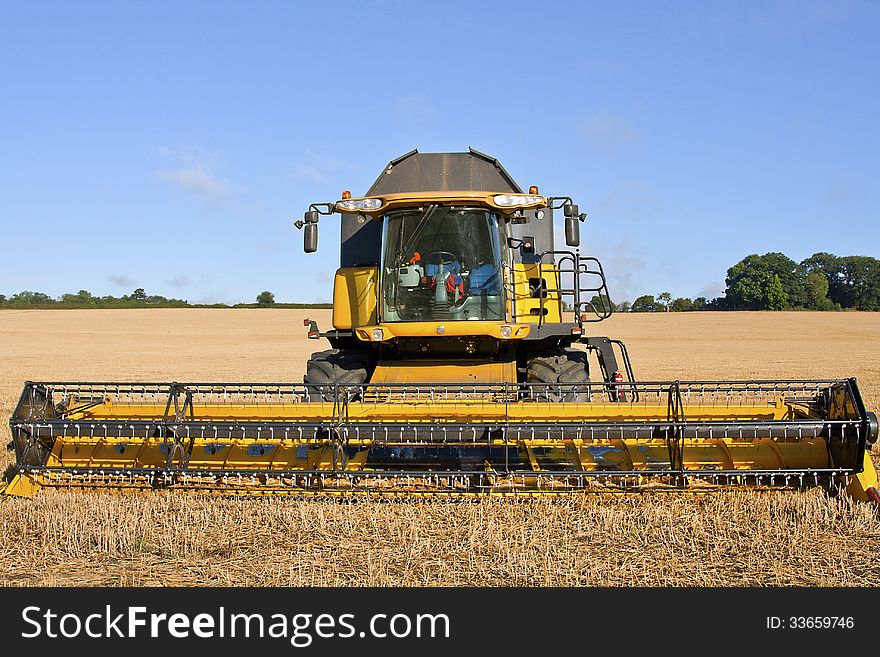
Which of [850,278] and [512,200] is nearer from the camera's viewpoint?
[512,200]

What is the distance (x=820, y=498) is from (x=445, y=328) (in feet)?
10.5

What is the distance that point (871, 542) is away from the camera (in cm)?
477

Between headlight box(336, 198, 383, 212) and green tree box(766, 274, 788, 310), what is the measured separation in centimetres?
6567

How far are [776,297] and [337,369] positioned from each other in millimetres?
65949

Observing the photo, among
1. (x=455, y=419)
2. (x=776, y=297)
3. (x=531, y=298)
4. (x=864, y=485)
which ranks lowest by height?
(x=864, y=485)

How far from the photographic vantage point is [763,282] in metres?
71.3

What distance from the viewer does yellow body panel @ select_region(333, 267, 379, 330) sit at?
808 cm

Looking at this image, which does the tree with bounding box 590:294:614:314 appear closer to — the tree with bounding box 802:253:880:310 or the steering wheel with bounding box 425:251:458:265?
the steering wheel with bounding box 425:251:458:265

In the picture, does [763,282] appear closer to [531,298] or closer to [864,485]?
[531,298]

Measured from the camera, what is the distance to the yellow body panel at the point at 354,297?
8.08m

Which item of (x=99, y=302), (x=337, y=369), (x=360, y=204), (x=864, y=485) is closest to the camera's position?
(x=864, y=485)

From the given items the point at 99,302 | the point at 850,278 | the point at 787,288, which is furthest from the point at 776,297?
the point at 99,302

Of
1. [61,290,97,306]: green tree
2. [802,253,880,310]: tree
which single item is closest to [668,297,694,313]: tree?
[802,253,880,310]: tree

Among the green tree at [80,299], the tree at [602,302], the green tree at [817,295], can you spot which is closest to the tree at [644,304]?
the green tree at [817,295]
